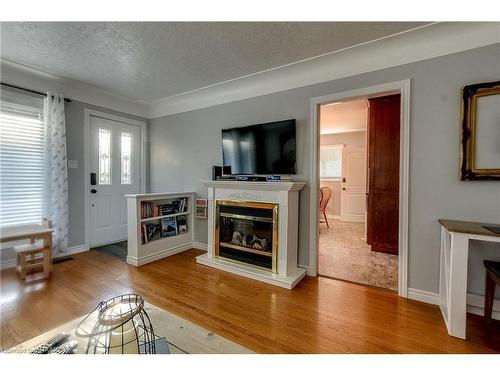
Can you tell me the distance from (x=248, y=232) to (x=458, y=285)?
6.05 ft

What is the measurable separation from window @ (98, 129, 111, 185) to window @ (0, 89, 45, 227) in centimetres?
70

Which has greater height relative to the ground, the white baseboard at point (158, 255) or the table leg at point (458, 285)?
the table leg at point (458, 285)

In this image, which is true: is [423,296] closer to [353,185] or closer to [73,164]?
[353,185]

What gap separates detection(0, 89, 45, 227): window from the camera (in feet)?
8.29

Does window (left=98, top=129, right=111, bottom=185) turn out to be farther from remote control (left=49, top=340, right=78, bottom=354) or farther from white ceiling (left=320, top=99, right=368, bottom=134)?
white ceiling (left=320, top=99, right=368, bottom=134)

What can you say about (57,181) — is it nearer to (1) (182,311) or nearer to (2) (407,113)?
(1) (182,311)

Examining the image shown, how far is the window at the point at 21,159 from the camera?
2527mm

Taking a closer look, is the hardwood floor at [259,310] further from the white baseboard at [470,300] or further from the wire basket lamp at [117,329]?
the wire basket lamp at [117,329]

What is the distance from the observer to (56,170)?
286 cm

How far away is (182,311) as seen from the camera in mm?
1812

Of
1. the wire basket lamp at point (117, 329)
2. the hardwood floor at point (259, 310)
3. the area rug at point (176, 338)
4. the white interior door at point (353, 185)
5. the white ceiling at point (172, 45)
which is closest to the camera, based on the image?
the wire basket lamp at point (117, 329)

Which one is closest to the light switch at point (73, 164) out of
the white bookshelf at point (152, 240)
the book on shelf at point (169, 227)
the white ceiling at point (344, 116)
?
the white bookshelf at point (152, 240)

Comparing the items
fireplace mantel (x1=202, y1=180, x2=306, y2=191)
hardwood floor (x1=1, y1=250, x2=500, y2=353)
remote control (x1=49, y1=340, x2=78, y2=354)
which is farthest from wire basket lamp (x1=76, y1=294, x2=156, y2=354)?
fireplace mantel (x1=202, y1=180, x2=306, y2=191)

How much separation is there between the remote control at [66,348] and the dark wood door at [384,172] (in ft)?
11.4
